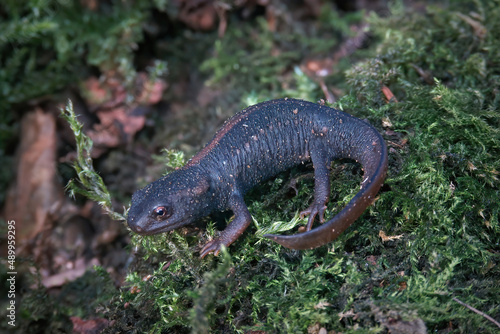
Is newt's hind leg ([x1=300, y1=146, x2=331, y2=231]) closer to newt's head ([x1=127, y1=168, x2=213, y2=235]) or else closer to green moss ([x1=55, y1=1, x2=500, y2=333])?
green moss ([x1=55, y1=1, x2=500, y2=333])

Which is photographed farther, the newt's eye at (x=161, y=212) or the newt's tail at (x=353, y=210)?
the newt's eye at (x=161, y=212)

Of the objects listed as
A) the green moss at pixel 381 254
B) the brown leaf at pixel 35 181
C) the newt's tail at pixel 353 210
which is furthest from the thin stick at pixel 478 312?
the brown leaf at pixel 35 181

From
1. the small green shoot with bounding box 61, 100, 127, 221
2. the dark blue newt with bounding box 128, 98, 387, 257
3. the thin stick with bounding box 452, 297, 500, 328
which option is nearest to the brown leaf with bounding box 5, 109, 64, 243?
the small green shoot with bounding box 61, 100, 127, 221

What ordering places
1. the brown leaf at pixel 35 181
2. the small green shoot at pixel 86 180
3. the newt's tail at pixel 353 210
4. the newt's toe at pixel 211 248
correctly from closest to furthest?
the newt's tail at pixel 353 210
the newt's toe at pixel 211 248
the small green shoot at pixel 86 180
the brown leaf at pixel 35 181

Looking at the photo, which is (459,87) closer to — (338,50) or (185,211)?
(338,50)

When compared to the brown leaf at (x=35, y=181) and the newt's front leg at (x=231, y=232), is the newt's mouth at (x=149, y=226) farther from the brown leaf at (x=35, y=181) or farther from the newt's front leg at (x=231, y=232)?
the brown leaf at (x=35, y=181)

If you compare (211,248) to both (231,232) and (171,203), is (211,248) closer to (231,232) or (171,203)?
(231,232)

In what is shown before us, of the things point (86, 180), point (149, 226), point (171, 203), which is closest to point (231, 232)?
point (171, 203)
